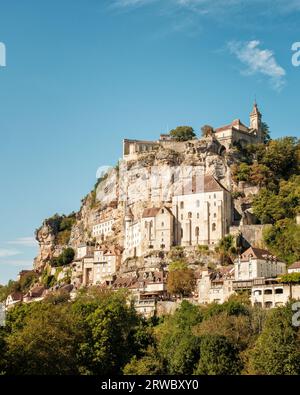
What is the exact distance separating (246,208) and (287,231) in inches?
369

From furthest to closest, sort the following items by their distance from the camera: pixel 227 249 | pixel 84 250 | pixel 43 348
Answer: pixel 84 250 → pixel 227 249 → pixel 43 348

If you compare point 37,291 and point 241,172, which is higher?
point 241,172

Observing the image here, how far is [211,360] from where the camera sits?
47.9m

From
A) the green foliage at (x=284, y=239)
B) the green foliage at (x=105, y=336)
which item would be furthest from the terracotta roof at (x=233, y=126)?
the green foliage at (x=105, y=336)

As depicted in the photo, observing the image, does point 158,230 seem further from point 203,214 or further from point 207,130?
point 207,130

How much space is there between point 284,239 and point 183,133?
31.2m

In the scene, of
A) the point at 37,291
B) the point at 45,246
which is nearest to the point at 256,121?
the point at 45,246

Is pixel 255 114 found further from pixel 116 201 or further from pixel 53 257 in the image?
pixel 53 257

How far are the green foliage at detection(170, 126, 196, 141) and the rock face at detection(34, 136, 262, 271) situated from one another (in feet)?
14.0

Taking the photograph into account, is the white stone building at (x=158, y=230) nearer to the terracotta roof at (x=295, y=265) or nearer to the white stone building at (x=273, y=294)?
the terracotta roof at (x=295, y=265)

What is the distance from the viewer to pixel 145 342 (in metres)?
55.9

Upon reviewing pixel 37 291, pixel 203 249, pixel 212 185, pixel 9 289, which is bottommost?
pixel 37 291

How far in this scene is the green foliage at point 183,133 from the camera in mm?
104812

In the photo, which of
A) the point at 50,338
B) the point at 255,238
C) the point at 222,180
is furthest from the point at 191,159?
the point at 50,338
